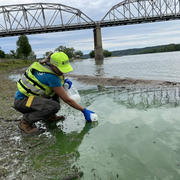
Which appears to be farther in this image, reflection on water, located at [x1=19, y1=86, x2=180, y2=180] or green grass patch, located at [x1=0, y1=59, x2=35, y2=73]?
green grass patch, located at [x1=0, y1=59, x2=35, y2=73]

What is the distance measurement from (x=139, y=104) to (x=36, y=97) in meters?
2.66

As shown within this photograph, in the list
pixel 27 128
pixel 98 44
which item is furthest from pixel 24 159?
pixel 98 44

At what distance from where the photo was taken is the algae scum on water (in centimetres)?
210

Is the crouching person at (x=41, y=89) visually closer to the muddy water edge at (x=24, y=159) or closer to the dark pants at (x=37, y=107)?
the dark pants at (x=37, y=107)

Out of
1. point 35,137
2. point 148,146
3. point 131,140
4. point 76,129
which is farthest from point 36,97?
point 148,146

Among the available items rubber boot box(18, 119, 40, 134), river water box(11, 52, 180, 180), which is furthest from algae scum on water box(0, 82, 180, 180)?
rubber boot box(18, 119, 40, 134)

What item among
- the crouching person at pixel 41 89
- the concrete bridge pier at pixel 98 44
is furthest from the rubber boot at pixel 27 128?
the concrete bridge pier at pixel 98 44

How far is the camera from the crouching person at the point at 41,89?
3148 millimetres

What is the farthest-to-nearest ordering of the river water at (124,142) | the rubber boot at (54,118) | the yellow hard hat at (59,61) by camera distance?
the rubber boot at (54,118)
the yellow hard hat at (59,61)
the river water at (124,142)

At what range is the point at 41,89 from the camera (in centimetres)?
334

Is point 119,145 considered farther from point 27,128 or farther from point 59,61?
point 27,128

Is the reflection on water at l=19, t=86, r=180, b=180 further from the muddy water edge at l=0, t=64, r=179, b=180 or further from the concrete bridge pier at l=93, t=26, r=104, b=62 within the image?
the concrete bridge pier at l=93, t=26, r=104, b=62

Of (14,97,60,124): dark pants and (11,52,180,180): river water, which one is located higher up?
(14,97,60,124): dark pants

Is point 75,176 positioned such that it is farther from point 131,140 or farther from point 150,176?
point 131,140
